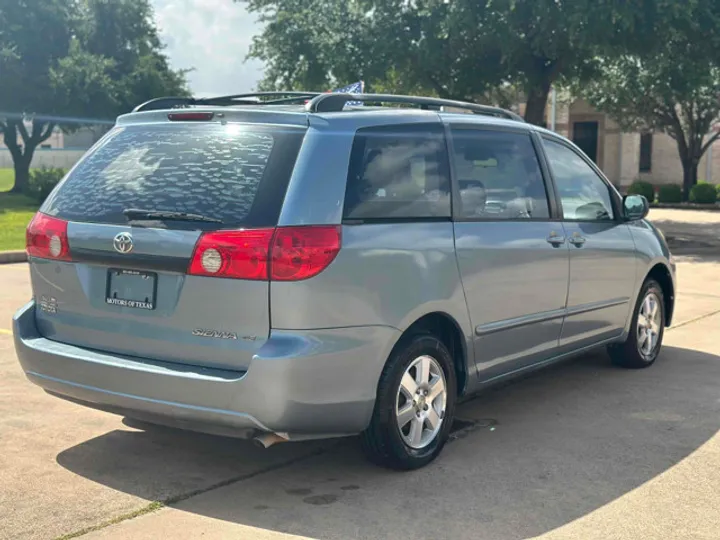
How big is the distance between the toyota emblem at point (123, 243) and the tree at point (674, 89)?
689 inches

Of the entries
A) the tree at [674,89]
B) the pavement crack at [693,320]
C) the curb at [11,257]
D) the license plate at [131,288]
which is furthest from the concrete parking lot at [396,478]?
the tree at [674,89]

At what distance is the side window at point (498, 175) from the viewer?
505 centimetres

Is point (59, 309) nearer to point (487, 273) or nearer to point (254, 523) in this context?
point (254, 523)

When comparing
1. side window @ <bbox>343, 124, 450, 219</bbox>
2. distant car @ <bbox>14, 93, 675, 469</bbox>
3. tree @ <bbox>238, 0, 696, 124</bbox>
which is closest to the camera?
distant car @ <bbox>14, 93, 675, 469</bbox>

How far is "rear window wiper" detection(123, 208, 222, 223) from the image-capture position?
13.5ft

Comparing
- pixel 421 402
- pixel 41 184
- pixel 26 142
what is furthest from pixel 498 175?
pixel 26 142

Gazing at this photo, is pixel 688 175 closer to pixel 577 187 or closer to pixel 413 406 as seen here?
pixel 577 187

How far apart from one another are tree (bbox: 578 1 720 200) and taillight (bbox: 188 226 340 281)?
17.3 metres

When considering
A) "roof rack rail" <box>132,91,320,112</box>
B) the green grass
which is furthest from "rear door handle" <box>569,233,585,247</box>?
the green grass

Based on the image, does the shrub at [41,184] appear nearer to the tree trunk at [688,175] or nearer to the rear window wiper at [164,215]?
the tree trunk at [688,175]

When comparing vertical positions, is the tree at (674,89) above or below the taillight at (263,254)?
above

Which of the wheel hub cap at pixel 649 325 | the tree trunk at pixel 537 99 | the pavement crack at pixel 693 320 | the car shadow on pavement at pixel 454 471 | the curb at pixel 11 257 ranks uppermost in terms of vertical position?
the tree trunk at pixel 537 99

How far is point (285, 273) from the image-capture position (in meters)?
4.00

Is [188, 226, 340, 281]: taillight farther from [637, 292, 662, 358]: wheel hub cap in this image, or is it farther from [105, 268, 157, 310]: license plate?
[637, 292, 662, 358]: wheel hub cap
